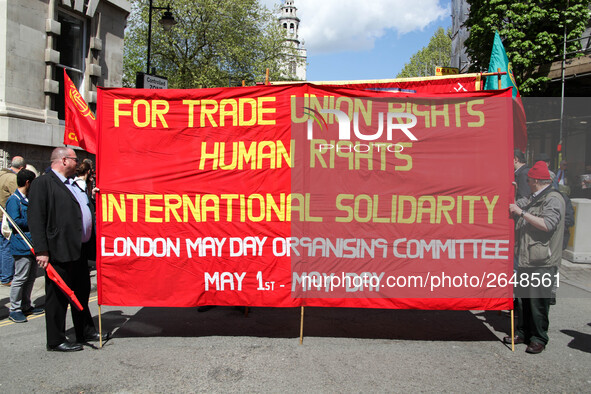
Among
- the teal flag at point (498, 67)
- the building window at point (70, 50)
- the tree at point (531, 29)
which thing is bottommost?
the teal flag at point (498, 67)

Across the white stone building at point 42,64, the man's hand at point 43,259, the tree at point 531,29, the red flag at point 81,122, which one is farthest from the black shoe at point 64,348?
the tree at point 531,29

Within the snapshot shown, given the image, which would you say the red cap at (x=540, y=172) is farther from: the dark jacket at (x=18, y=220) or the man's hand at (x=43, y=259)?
the dark jacket at (x=18, y=220)

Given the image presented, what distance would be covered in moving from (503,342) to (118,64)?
13.5 meters

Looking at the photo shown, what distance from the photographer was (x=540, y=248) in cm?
473

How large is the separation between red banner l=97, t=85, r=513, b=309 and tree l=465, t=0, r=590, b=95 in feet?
51.4

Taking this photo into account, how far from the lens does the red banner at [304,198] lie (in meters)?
4.75

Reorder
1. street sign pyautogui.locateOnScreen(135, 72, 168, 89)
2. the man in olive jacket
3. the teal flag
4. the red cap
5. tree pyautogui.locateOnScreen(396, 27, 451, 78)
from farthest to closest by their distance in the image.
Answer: tree pyautogui.locateOnScreen(396, 27, 451, 78) < street sign pyautogui.locateOnScreen(135, 72, 168, 89) < the teal flag < the red cap < the man in olive jacket

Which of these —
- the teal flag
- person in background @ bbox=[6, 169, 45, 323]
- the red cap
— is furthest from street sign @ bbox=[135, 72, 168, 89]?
the red cap

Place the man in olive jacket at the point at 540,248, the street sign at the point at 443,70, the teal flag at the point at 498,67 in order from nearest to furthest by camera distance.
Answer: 1. the man in olive jacket at the point at 540,248
2. the teal flag at the point at 498,67
3. the street sign at the point at 443,70

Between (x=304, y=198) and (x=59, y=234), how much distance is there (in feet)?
8.09

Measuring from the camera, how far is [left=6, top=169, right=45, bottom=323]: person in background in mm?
5871

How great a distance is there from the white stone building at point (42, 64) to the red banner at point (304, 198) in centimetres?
710

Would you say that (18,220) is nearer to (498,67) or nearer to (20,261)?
(20,261)

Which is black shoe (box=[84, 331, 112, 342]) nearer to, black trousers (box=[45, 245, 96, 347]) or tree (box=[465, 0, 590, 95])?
black trousers (box=[45, 245, 96, 347])
